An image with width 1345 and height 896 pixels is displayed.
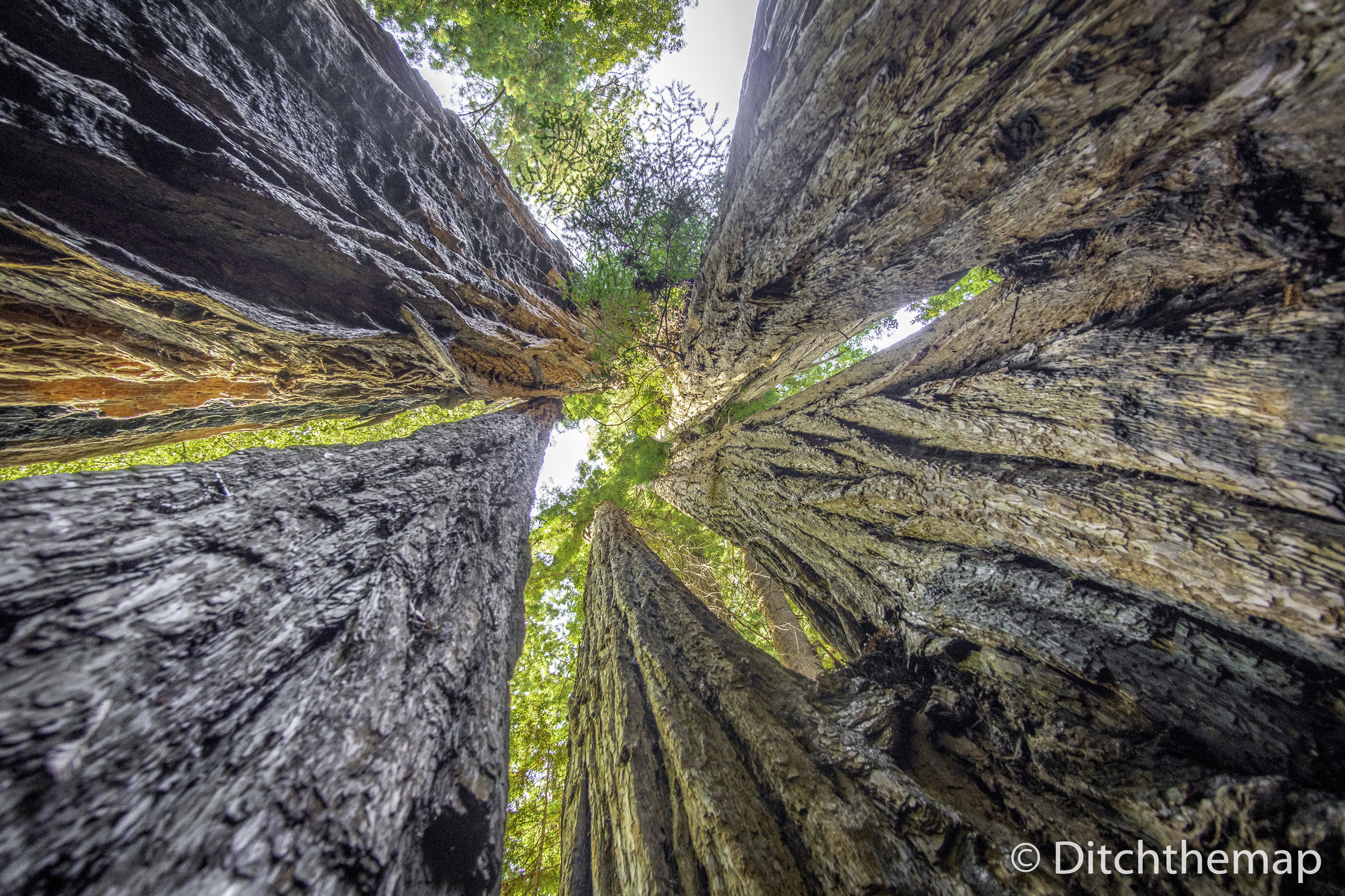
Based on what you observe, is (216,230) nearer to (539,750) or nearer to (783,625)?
(539,750)

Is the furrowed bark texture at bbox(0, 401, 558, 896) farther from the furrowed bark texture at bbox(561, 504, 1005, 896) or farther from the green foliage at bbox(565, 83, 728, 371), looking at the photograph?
the green foliage at bbox(565, 83, 728, 371)

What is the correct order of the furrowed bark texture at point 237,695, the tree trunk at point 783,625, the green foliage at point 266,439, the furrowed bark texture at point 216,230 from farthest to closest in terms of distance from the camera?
the green foliage at point 266,439
the tree trunk at point 783,625
the furrowed bark texture at point 216,230
the furrowed bark texture at point 237,695

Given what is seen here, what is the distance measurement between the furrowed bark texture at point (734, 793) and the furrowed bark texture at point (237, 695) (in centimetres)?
73

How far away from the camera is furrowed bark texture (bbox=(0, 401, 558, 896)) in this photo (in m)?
0.96

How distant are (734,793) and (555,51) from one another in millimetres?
10102

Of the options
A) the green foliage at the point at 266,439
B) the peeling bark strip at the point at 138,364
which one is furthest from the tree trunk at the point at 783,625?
the green foliage at the point at 266,439

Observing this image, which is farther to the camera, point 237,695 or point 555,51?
point 555,51

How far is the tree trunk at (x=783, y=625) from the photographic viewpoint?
7.14 m

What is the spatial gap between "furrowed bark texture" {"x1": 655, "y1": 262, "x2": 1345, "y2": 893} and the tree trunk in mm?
4121

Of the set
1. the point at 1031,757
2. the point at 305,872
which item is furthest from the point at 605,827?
the point at 1031,757

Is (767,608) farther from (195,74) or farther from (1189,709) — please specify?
(195,74)

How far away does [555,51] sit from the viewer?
23.6 ft

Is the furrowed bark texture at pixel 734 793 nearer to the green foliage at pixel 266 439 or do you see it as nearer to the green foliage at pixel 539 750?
the green foliage at pixel 539 750

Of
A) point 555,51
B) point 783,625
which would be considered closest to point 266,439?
point 555,51
